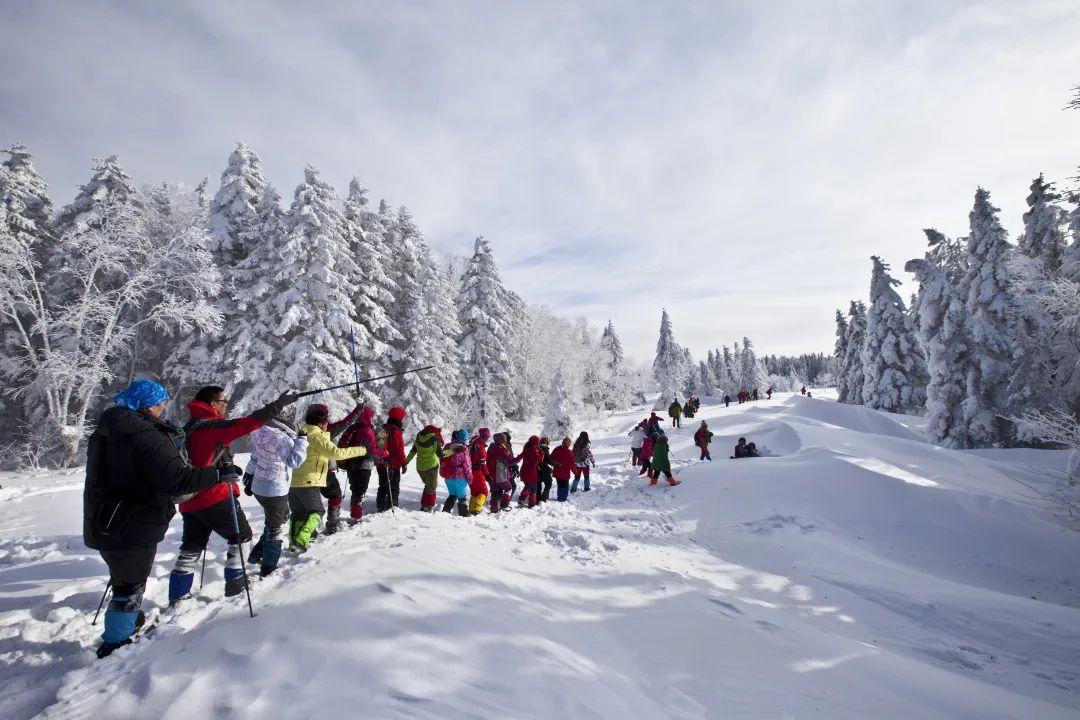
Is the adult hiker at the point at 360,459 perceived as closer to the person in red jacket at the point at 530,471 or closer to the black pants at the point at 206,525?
the black pants at the point at 206,525

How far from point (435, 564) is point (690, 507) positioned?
8.70m

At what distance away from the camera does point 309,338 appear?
19922 millimetres

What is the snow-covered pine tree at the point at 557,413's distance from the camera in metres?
35.9

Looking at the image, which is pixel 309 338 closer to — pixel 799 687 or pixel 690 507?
pixel 690 507

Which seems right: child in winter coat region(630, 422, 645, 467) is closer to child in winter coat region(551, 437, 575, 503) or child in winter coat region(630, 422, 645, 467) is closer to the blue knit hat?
child in winter coat region(551, 437, 575, 503)

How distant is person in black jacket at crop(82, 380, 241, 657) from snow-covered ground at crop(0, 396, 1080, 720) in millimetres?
410

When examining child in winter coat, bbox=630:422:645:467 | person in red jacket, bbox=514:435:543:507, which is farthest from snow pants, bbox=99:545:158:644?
child in winter coat, bbox=630:422:645:467

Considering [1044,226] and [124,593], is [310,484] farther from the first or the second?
[1044,226]

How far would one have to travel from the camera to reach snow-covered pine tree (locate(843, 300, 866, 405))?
46594 millimetres

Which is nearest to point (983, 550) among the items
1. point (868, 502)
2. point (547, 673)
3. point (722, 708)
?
point (868, 502)

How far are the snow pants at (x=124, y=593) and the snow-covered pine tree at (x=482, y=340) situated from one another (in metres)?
24.8

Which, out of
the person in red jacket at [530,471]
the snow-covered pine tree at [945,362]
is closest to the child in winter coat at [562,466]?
the person in red jacket at [530,471]

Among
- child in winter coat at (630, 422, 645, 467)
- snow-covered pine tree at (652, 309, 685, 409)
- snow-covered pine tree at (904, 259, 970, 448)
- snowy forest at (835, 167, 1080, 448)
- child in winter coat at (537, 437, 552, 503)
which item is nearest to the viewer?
child in winter coat at (537, 437, 552, 503)

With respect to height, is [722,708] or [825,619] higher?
[722,708]
